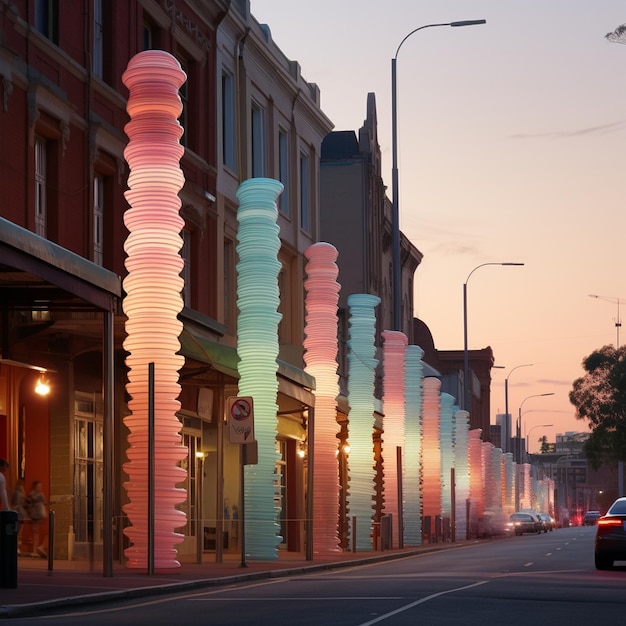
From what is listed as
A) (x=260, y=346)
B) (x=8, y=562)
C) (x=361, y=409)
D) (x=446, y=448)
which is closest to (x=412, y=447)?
(x=361, y=409)

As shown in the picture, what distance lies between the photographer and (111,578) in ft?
71.1

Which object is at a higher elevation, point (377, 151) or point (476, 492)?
point (377, 151)

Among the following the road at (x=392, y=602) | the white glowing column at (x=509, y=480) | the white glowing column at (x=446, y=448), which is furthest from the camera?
the white glowing column at (x=509, y=480)

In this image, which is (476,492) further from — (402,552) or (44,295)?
(44,295)

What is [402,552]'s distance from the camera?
40.0 meters

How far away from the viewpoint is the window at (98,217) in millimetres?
29594

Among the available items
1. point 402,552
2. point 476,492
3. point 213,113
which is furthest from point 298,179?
point 476,492

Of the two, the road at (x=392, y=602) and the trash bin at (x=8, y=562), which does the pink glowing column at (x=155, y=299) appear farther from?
the trash bin at (x=8, y=562)

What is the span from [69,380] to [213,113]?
11.3 m

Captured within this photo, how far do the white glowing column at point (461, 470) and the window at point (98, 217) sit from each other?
33.7 metres

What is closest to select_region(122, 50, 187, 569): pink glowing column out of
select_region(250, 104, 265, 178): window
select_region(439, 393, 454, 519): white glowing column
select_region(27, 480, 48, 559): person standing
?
select_region(27, 480, 48, 559): person standing

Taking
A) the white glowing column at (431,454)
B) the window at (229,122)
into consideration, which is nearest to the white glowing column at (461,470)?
the white glowing column at (431,454)

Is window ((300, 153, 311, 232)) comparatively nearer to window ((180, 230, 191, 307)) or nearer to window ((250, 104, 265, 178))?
window ((250, 104, 265, 178))

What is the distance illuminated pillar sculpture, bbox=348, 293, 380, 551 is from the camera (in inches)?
1567
